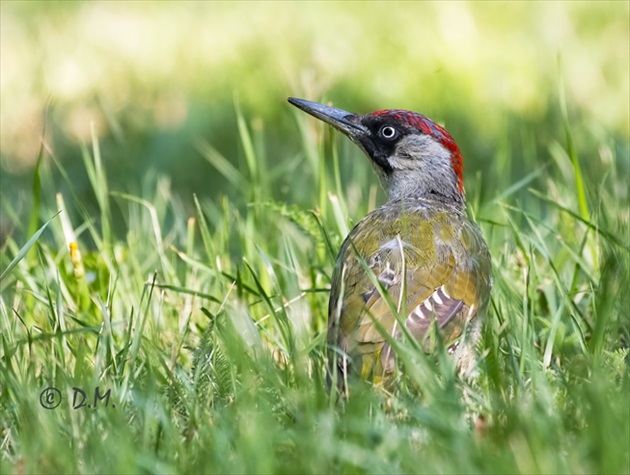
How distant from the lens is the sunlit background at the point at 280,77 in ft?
20.9

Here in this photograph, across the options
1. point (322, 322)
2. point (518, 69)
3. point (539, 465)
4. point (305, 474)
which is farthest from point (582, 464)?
point (518, 69)

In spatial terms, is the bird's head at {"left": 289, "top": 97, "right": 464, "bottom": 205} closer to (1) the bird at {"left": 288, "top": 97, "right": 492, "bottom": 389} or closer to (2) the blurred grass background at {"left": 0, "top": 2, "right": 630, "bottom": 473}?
(1) the bird at {"left": 288, "top": 97, "right": 492, "bottom": 389}

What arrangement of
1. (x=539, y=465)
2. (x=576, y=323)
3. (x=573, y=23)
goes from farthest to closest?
(x=573, y=23) → (x=576, y=323) → (x=539, y=465)

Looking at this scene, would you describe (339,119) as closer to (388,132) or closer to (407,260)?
(388,132)

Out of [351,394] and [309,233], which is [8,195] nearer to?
[309,233]

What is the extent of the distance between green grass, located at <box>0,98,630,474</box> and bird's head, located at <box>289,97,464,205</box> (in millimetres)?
166

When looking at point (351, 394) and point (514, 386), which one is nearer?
point (351, 394)

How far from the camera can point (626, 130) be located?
6.26 meters

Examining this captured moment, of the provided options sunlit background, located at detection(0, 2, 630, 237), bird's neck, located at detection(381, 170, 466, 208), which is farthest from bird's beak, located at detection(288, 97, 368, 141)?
sunlit background, located at detection(0, 2, 630, 237)

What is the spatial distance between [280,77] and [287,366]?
3835mm

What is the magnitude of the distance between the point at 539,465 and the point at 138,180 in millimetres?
4054

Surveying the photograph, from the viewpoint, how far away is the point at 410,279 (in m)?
3.88

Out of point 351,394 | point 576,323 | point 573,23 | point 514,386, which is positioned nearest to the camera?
point 351,394

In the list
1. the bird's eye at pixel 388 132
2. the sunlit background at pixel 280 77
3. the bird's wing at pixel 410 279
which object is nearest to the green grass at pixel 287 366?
the bird's wing at pixel 410 279
